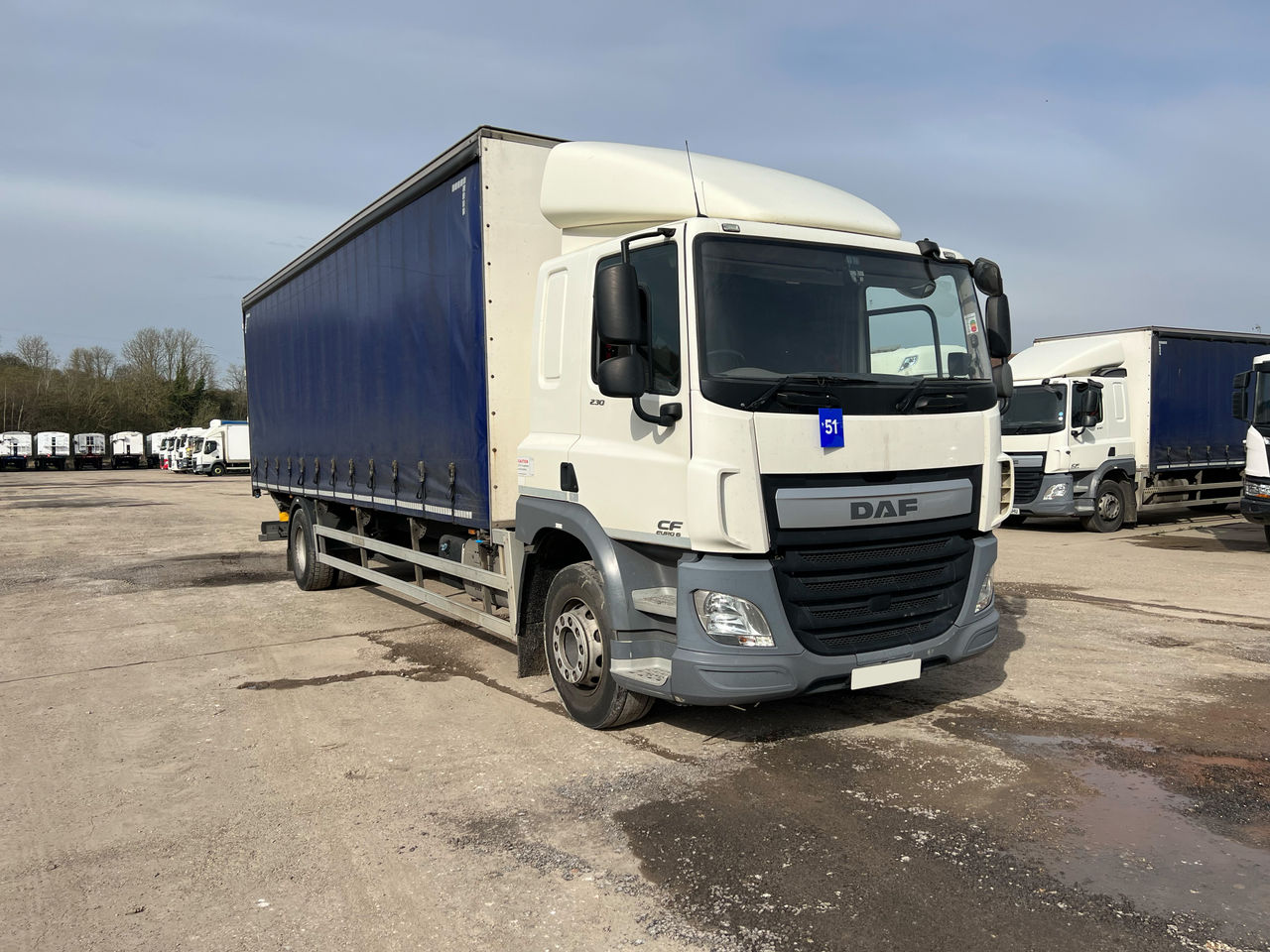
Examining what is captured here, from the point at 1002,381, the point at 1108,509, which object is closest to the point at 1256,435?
the point at 1108,509

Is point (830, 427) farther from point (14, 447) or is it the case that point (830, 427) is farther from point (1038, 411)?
point (14, 447)

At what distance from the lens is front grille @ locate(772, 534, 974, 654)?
4512mm

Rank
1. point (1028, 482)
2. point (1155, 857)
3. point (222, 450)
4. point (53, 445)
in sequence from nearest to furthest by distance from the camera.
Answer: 1. point (1155, 857)
2. point (1028, 482)
3. point (222, 450)
4. point (53, 445)

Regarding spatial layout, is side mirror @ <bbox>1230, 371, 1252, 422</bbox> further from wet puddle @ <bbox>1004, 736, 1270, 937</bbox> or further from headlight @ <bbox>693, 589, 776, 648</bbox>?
headlight @ <bbox>693, 589, 776, 648</bbox>

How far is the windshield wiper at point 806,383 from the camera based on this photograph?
4.40 metres

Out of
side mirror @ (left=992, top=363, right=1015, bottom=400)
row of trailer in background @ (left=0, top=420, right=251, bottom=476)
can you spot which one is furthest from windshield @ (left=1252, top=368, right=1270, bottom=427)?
row of trailer in background @ (left=0, top=420, right=251, bottom=476)

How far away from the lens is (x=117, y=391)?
76.1 metres

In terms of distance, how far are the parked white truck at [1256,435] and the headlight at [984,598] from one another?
9.02m

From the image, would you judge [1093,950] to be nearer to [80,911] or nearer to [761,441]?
[761,441]

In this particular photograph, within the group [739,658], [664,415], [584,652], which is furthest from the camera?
[584,652]

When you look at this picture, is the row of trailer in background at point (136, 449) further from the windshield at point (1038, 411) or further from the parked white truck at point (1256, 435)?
the parked white truck at point (1256, 435)

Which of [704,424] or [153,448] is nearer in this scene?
[704,424]

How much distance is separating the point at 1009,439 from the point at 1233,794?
477 inches

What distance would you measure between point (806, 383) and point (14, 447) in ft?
248
